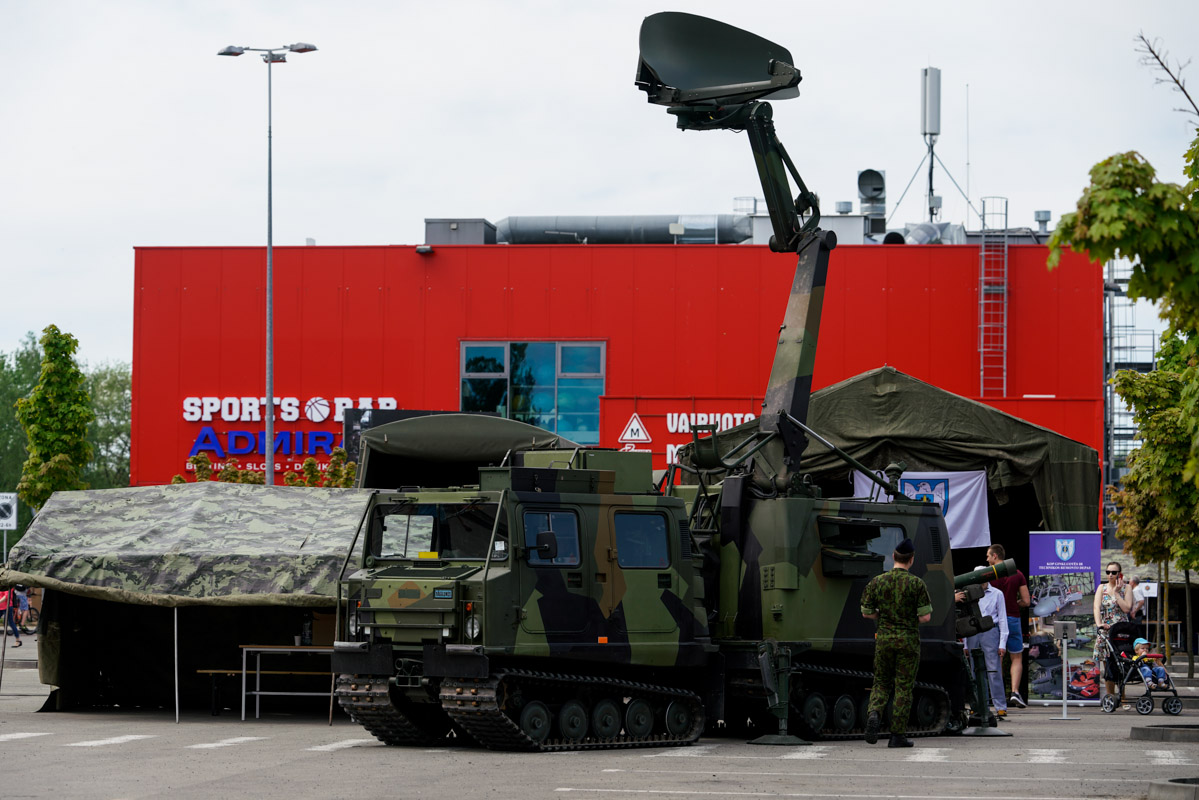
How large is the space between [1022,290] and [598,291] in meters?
10.7

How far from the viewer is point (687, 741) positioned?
15492 mm

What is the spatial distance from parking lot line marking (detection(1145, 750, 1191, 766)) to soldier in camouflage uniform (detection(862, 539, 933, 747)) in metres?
2.24

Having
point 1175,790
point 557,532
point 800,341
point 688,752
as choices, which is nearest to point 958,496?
point 800,341

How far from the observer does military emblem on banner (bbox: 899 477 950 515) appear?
22.5 m

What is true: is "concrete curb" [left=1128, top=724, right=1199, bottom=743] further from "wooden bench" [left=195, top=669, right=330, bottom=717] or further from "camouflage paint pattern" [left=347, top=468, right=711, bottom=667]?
"wooden bench" [left=195, top=669, right=330, bottom=717]

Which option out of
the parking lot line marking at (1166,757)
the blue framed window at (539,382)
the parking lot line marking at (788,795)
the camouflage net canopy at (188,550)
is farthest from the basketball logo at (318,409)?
the parking lot line marking at (788,795)

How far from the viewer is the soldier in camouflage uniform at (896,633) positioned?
15.0 m

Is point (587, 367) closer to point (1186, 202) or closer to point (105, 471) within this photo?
point (1186, 202)

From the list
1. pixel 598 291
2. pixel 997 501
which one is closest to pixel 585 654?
pixel 997 501

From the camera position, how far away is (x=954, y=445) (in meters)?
22.7

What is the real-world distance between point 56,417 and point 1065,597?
28052 mm

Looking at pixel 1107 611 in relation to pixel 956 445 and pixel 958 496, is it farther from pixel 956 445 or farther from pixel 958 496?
pixel 956 445

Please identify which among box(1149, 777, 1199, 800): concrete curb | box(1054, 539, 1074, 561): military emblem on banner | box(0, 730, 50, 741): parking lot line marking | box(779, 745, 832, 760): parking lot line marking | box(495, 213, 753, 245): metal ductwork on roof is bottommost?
box(0, 730, 50, 741): parking lot line marking

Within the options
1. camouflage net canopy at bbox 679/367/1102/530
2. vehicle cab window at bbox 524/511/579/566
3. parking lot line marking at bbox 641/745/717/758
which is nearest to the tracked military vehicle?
vehicle cab window at bbox 524/511/579/566
